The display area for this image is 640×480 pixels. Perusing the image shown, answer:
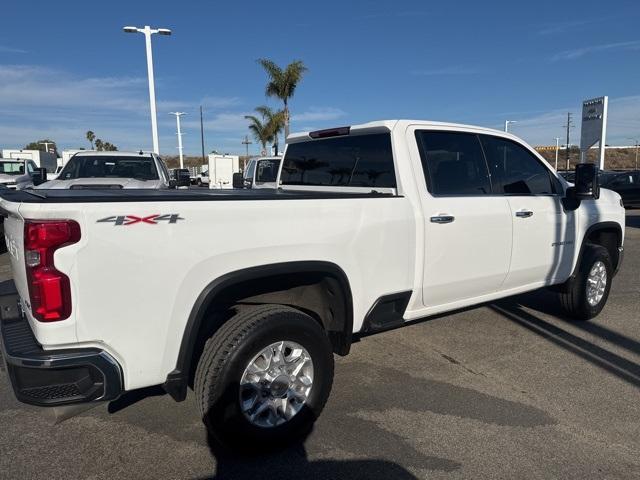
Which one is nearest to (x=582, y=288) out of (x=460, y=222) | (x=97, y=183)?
(x=460, y=222)

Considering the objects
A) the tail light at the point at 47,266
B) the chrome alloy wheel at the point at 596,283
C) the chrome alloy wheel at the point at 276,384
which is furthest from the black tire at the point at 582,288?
the tail light at the point at 47,266

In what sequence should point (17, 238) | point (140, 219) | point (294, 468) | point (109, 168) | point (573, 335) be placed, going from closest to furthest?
point (140, 219)
point (17, 238)
point (294, 468)
point (573, 335)
point (109, 168)

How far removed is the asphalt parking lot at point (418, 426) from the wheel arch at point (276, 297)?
491 mm

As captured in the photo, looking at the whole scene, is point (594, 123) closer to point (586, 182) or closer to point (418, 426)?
point (586, 182)

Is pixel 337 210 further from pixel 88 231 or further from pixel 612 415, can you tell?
pixel 612 415

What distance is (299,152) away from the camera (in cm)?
475


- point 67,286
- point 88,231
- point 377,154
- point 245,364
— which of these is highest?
point 377,154

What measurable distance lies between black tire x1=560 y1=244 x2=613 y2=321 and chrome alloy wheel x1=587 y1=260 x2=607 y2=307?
5cm

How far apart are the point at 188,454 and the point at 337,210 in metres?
1.66

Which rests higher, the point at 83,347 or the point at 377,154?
the point at 377,154

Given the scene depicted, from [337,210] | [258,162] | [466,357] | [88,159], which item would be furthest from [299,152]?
[258,162]

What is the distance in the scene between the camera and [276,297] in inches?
127

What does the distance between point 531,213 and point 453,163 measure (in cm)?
93

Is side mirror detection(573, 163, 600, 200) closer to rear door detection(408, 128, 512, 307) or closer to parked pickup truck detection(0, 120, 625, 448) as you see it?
parked pickup truck detection(0, 120, 625, 448)
